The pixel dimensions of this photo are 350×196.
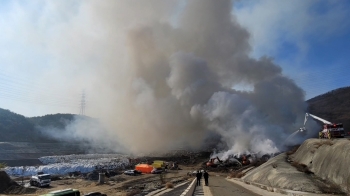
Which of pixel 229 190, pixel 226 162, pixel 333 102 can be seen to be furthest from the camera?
pixel 333 102

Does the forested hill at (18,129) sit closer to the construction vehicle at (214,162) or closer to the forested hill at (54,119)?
the forested hill at (54,119)

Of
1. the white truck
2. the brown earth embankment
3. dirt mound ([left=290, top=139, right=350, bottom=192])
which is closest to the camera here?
the brown earth embankment

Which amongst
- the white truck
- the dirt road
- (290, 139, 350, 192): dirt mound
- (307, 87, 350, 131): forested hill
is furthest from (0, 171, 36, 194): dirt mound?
(307, 87, 350, 131): forested hill

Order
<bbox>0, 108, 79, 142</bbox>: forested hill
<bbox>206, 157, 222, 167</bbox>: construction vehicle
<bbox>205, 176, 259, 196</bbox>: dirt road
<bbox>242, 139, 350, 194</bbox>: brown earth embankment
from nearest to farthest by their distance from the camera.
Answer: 1. <bbox>242, 139, 350, 194</bbox>: brown earth embankment
2. <bbox>205, 176, 259, 196</bbox>: dirt road
3. <bbox>206, 157, 222, 167</bbox>: construction vehicle
4. <bbox>0, 108, 79, 142</bbox>: forested hill

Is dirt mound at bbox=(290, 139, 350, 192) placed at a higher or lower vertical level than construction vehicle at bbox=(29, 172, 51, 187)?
higher

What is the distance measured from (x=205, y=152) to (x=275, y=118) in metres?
20.9

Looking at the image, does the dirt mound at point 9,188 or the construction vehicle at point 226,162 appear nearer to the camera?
the dirt mound at point 9,188

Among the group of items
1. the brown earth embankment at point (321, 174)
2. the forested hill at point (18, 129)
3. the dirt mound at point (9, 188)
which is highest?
the forested hill at point (18, 129)

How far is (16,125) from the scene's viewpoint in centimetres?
11675

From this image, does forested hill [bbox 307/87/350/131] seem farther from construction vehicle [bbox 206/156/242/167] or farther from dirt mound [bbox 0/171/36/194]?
dirt mound [bbox 0/171/36/194]

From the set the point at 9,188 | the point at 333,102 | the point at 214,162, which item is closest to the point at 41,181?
the point at 9,188

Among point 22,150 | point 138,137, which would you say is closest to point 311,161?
point 138,137

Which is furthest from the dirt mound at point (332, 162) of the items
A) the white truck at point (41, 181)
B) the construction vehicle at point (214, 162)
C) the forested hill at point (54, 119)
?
the forested hill at point (54, 119)

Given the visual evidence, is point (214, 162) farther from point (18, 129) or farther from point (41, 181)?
point (18, 129)
